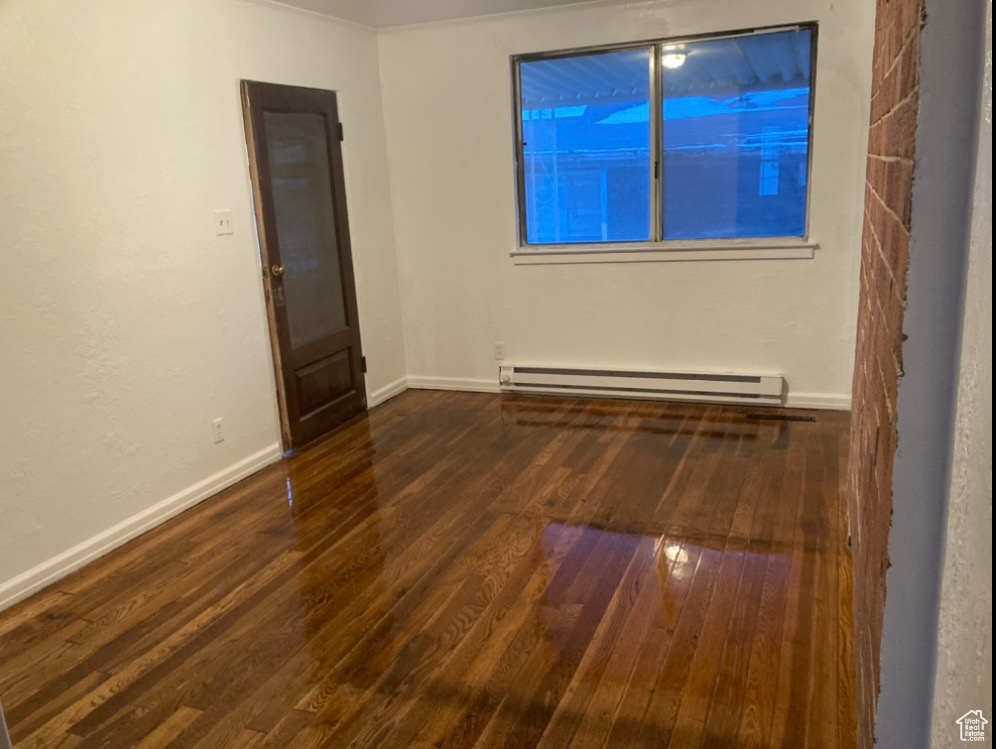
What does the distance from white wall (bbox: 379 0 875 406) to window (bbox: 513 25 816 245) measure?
13 cm

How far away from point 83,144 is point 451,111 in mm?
2436

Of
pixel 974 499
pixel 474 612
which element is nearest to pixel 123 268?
pixel 474 612

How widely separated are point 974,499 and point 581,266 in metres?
4.09

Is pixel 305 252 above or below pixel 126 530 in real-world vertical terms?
above

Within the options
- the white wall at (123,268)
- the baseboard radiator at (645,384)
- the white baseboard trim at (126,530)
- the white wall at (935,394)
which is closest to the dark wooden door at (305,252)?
the white wall at (123,268)

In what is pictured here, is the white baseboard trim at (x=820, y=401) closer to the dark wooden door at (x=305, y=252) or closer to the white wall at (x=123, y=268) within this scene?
the dark wooden door at (x=305, y=252)

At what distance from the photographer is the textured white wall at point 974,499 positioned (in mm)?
792

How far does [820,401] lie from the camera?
14.7ft

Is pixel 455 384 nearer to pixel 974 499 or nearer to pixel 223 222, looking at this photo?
pixel 223 222

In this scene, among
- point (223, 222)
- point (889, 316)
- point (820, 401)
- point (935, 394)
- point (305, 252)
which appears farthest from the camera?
point (820, 401)

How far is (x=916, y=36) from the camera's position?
1031 mm

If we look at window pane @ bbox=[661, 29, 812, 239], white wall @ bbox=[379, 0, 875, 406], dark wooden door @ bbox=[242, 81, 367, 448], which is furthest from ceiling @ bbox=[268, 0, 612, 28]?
window pane @ bbox=[661, 29, 812, 239]

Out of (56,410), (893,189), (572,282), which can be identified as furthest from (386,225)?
(893,189)

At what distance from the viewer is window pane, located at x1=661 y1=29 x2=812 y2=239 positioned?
4277 millimetres
